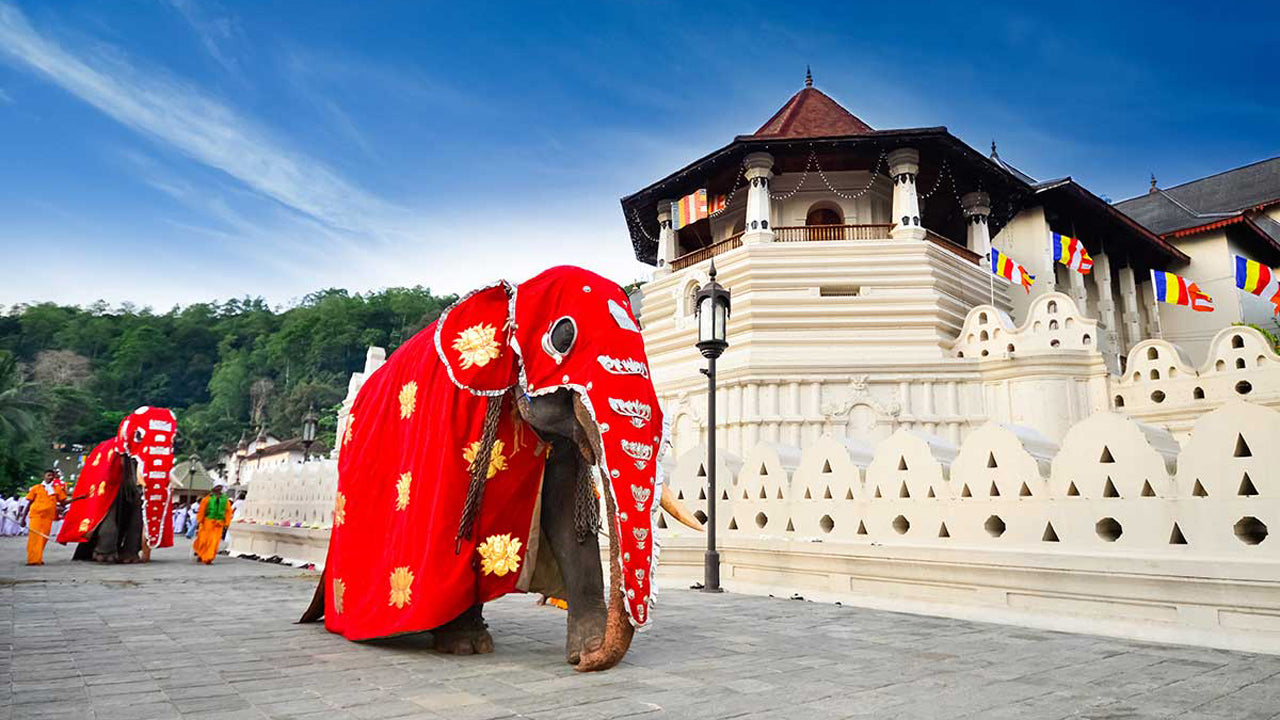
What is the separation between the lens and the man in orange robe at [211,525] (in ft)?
44.1

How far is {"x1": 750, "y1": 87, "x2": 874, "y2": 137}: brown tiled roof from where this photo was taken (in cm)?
2264

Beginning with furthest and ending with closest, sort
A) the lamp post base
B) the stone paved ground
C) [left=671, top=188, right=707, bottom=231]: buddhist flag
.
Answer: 1. [left=671, top=188, right=707, bottom=231]: buddhist flag
2. the lamp post base
3. the stone paved ground

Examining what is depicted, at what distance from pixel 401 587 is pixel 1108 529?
4779 mm

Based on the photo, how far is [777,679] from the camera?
3740 mm

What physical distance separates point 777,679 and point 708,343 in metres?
5.21

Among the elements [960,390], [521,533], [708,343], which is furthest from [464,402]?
[960,390]

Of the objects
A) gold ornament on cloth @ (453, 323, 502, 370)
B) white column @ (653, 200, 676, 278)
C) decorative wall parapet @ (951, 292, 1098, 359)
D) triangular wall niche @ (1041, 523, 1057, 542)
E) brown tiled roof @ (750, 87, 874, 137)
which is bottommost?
triangular wall niche @ (1041, 523, 1057, 542)

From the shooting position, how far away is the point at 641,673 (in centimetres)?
385

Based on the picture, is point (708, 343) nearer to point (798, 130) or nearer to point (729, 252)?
point (729, 252)

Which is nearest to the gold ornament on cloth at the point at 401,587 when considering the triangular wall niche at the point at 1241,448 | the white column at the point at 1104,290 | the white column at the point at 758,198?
the triangular wall niche at the point at 1241,448

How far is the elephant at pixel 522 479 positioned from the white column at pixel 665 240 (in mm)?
18586

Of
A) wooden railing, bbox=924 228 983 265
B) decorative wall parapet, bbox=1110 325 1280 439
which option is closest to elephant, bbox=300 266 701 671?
decorative wall parapet, bbox=1110 325 1280 439

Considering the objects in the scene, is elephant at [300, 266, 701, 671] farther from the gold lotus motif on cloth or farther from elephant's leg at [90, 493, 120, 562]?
elephant's leg at [90, 493, 120, 562]

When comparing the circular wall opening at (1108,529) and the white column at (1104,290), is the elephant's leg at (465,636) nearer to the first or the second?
the circular wall opening at (1108,529)
